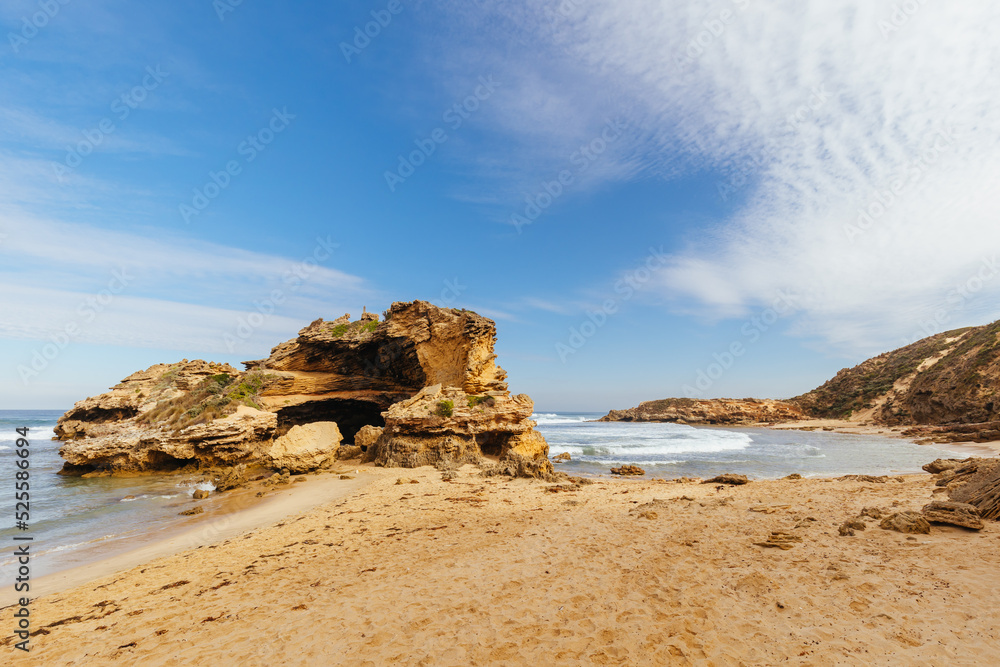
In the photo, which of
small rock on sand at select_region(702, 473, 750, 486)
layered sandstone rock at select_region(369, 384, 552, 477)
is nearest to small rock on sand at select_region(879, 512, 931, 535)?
small rock on sand at select_region(702, 473, 750, 486)

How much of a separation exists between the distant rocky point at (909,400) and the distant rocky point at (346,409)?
1262 inches

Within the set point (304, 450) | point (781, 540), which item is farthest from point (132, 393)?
point (781, 540)

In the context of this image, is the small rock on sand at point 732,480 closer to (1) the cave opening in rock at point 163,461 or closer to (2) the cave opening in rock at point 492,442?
(2) the cave opening in rock at point 492,442

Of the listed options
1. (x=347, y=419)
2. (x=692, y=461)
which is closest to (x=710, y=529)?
(x=692, y=461)

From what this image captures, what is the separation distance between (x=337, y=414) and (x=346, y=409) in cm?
90

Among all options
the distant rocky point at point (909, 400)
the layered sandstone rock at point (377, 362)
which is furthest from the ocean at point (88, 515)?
the distant rocky point at point (909, 400)

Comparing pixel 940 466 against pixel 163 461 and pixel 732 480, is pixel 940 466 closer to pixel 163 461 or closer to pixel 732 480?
pixel 732 480

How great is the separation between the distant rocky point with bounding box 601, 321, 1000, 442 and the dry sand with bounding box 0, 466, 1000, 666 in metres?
33.0

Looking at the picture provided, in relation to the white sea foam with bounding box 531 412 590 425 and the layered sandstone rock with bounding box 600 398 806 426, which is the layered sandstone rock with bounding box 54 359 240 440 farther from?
the layered sandstone rock with bounding box 600 398 806 426

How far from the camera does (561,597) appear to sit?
16.0 feet

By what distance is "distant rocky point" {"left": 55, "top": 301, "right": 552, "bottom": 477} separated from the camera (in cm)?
1633

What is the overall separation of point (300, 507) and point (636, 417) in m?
81.5

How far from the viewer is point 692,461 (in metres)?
21.4

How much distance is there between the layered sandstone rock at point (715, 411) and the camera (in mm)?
65875
